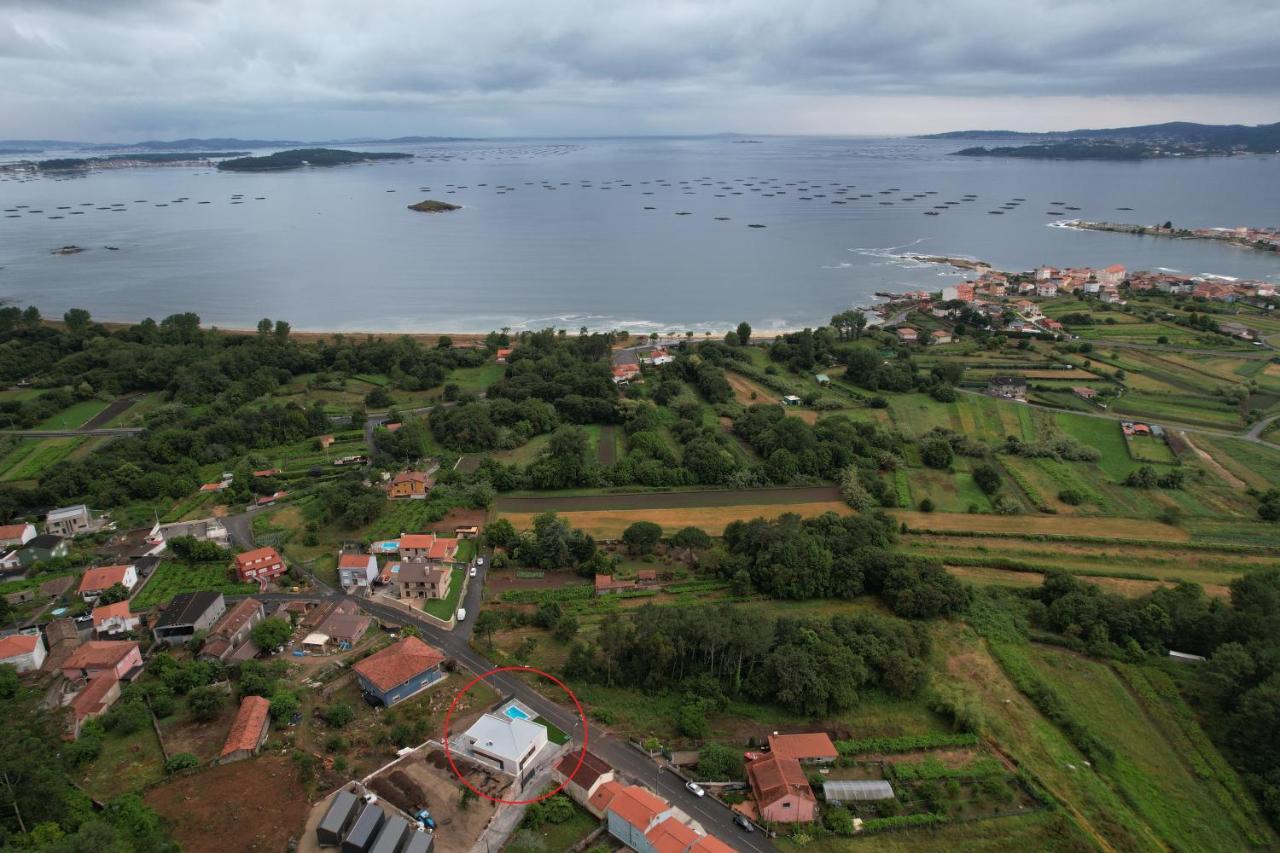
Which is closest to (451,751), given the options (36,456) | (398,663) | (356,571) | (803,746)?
(398,663)

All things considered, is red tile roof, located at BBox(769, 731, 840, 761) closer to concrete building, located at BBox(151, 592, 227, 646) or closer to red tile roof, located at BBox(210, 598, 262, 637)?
red tile roof, located at BBox(210, 598, 262, 637)

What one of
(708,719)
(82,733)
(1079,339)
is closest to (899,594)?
(708,719)

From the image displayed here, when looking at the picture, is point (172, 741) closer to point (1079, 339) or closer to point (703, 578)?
point (703, 578)

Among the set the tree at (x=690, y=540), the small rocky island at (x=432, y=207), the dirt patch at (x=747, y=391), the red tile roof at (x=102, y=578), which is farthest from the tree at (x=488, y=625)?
the small rocky island at (x=432, y=207)

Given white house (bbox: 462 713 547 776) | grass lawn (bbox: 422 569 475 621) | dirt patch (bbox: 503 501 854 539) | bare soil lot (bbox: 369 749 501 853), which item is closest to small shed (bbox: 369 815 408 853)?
bare soil lot (bbox: 369 749 501 853)

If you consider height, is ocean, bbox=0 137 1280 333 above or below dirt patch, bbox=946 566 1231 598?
above

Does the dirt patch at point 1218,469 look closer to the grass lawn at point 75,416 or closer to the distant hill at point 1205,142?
the grass lawn at point 75,416
